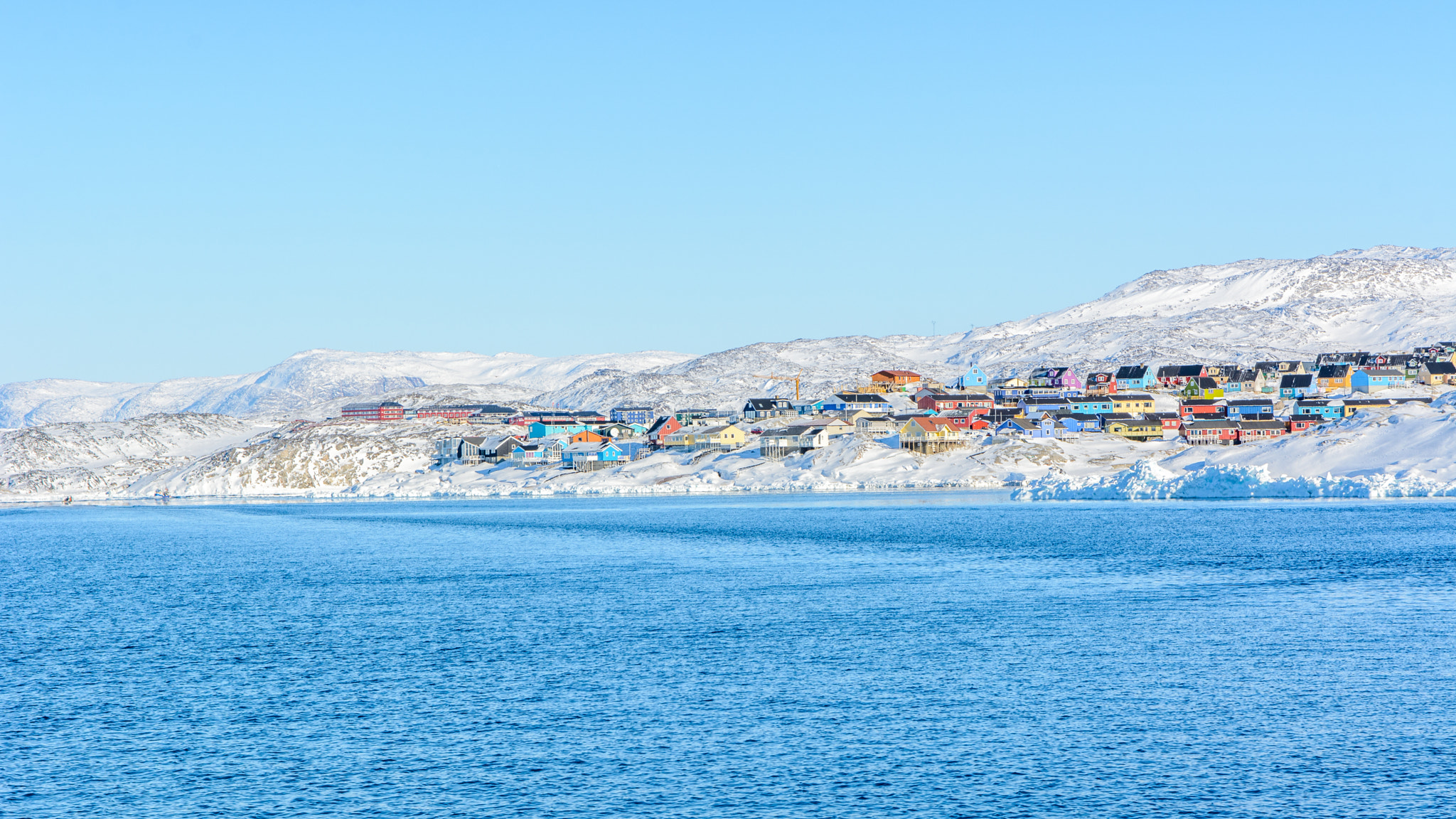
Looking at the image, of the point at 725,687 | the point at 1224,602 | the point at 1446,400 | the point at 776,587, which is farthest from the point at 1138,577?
the point at 1446,400

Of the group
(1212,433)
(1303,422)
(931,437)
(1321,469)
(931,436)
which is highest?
(1303,422)

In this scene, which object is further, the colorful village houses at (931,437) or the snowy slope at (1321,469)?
the colorful village houses at (931,437)

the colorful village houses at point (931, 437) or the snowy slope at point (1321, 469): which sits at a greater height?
the colorful village houses at point (931, 437)

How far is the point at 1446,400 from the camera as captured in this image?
162875mm

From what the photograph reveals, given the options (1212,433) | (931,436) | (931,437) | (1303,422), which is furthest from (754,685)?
(1303,422)

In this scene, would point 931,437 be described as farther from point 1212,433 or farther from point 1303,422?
point 1303,422

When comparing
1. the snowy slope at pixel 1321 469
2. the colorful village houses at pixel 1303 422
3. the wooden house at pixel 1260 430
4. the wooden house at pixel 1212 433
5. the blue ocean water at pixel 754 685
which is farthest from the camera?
the colorful village houses at pixel 1303 422

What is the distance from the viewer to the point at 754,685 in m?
37.7

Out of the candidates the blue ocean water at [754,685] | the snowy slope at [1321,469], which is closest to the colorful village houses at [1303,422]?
the snowy slope at [1321,469]

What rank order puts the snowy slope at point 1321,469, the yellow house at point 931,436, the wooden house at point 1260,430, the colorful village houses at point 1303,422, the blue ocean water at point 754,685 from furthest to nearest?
the yellow house at point 931,436, the colorful village houses at point 1303,422, the wooden house at point 1260,430, the snowy slope at point 1321,469, the blue ocean water at point 754,685

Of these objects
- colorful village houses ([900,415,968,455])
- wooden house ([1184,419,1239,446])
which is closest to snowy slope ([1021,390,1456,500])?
wooden house ([1184,419,1239,446])

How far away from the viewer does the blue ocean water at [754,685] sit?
27.1 metres

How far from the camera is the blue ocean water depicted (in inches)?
1068

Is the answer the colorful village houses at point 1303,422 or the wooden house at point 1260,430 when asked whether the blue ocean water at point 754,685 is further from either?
the colorful village houses at point 1303,422
